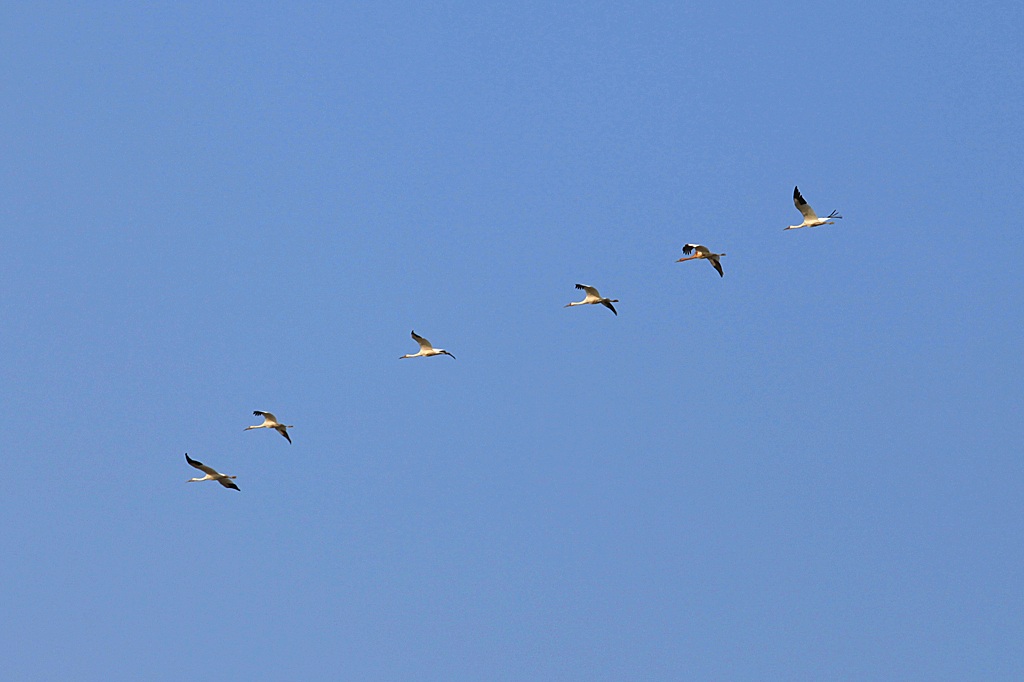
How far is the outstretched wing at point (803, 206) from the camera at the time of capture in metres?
102

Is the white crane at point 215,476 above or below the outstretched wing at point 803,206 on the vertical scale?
below

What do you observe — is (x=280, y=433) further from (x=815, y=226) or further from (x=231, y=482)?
(x=815, y=226)

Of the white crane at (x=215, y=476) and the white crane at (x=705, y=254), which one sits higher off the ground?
the white crane at (x=705, y=254)

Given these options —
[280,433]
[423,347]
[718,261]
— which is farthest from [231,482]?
[718,261]

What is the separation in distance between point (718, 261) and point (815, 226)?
4632 mm

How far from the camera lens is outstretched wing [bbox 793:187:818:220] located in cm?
10194

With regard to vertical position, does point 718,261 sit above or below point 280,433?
above

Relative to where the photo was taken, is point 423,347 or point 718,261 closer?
point 718,261

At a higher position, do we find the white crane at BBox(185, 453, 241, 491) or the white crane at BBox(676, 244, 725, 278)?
the white crane at BBox(676, 244, 725, 278)

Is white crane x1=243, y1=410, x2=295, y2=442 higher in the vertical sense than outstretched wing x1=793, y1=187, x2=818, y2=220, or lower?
lower

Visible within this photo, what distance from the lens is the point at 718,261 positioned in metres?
103

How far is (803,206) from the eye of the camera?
103 m

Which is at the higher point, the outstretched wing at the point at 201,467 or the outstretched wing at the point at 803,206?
the outstretched wing at the point at 803,206

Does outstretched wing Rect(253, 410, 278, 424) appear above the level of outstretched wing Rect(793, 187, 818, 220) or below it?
below
